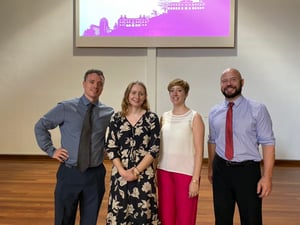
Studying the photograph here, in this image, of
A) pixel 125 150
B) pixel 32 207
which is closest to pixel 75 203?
pixel 125 150

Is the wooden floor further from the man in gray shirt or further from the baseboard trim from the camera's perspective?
the man in gray shirt

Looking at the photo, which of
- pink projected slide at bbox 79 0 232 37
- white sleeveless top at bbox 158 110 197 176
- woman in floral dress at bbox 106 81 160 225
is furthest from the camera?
pink projected slide at bbox 79 0 232 37

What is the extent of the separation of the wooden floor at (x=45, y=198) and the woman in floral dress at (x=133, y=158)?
1.25 metres

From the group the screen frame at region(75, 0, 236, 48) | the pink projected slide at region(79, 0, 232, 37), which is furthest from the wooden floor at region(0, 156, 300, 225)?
the pink projected slide at region(79, 0, 232, 37)

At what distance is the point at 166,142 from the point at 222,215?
0.63 metres

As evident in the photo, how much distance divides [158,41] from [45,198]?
320 centimetres

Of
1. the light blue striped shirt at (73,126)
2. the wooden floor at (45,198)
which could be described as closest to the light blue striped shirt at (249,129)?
the light blue striped shirt at (73,126)

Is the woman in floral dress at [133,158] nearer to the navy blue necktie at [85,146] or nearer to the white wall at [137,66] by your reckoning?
the navy blue necktie at [85,146]

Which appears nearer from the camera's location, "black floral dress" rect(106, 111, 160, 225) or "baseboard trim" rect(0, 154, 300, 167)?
"black floral dress" rect(106, 111, 160, 225)

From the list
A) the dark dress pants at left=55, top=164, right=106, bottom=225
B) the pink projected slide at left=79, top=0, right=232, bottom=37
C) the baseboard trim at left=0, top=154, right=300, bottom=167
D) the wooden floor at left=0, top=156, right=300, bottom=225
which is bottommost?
the wooden floor at left=0, top=156, right=300, bottom=225

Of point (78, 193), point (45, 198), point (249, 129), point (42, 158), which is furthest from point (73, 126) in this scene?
point (42, 158)

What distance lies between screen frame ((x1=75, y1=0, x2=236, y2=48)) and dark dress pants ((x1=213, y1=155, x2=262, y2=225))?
392 cm

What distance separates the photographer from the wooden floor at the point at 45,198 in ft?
12.0

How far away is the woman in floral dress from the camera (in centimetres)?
243
